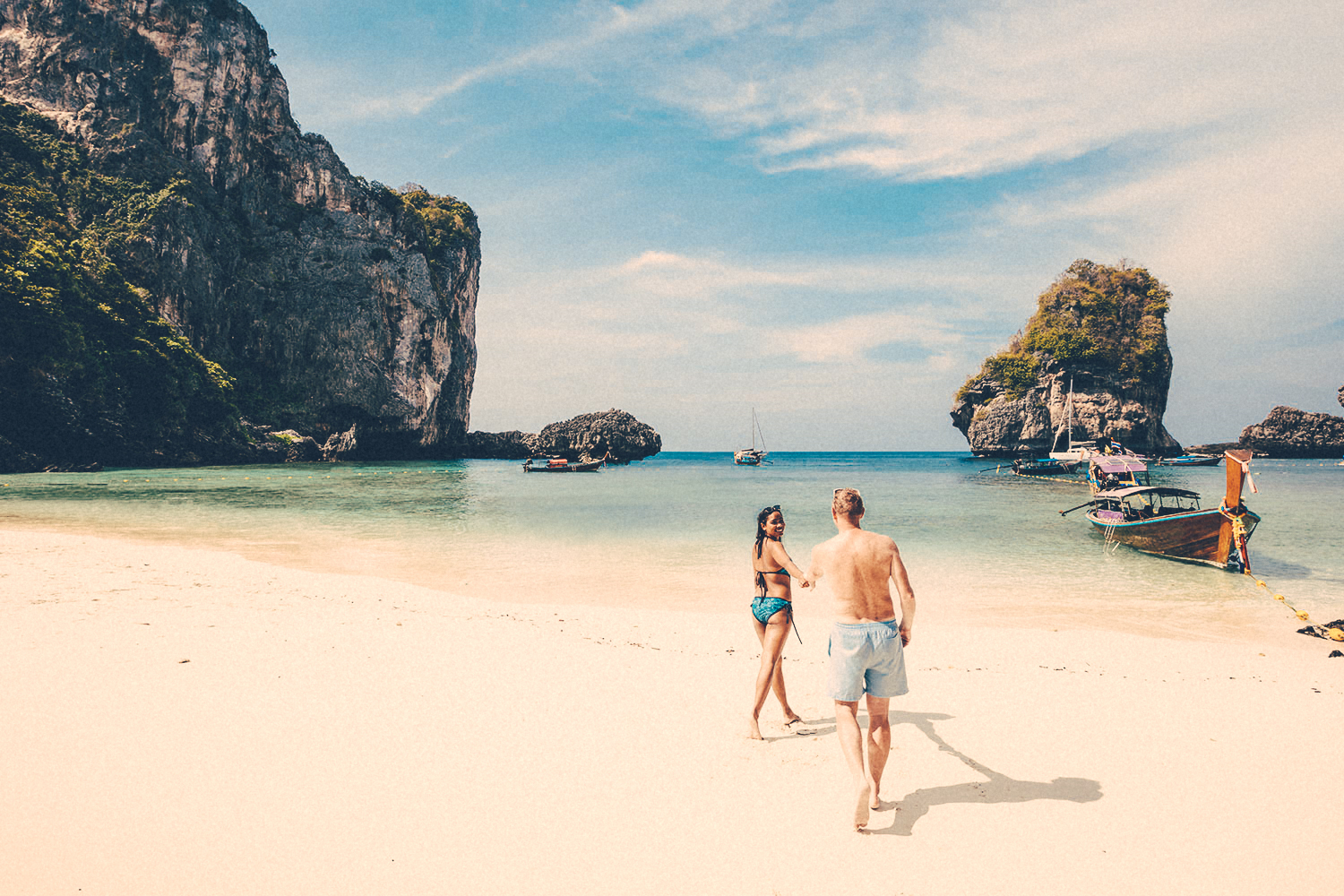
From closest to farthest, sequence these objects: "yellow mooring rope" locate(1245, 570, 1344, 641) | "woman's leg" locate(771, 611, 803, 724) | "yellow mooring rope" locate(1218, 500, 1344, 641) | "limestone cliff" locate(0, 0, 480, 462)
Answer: "woman's leg" locate(771, 611, 803, 724) → "yellow mooring rope" locate(1245, 570, 1344, 641) → "yellow mooring rope" locate(1218, 500, 1344, 641) → "limestone cliff" locate(0, 0, 480, 462)

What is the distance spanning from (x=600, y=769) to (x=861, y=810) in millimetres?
1734

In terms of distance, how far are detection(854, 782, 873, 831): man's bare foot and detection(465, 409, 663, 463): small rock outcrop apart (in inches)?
3376

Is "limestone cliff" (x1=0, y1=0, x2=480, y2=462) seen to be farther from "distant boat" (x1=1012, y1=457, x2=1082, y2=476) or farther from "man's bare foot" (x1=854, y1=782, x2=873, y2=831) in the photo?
"man's bare foot" (x1=854, y1=782, x2=873, y2=831)

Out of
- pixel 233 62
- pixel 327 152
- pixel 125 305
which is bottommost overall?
pixel 125 305

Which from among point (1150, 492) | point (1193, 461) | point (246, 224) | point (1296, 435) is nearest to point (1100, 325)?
point (1193, 461)

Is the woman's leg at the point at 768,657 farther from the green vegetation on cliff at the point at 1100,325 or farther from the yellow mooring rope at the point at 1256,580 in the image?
the green vegetation on cliff at the point at 1100,325

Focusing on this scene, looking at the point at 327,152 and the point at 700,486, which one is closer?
the point at 700,486

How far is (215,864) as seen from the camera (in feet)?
10.6

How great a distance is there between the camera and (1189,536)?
595 inches

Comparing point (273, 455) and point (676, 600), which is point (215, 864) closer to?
point (676, 600)

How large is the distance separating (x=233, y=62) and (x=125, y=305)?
101ft

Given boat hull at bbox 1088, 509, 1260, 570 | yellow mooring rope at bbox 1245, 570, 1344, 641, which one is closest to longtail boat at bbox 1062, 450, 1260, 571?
boat hull at bbox 1088, 509, 1260, 570

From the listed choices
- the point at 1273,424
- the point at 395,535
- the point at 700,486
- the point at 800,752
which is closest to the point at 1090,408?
the point at 1273,424

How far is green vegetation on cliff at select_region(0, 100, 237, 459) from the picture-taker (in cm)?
4134
